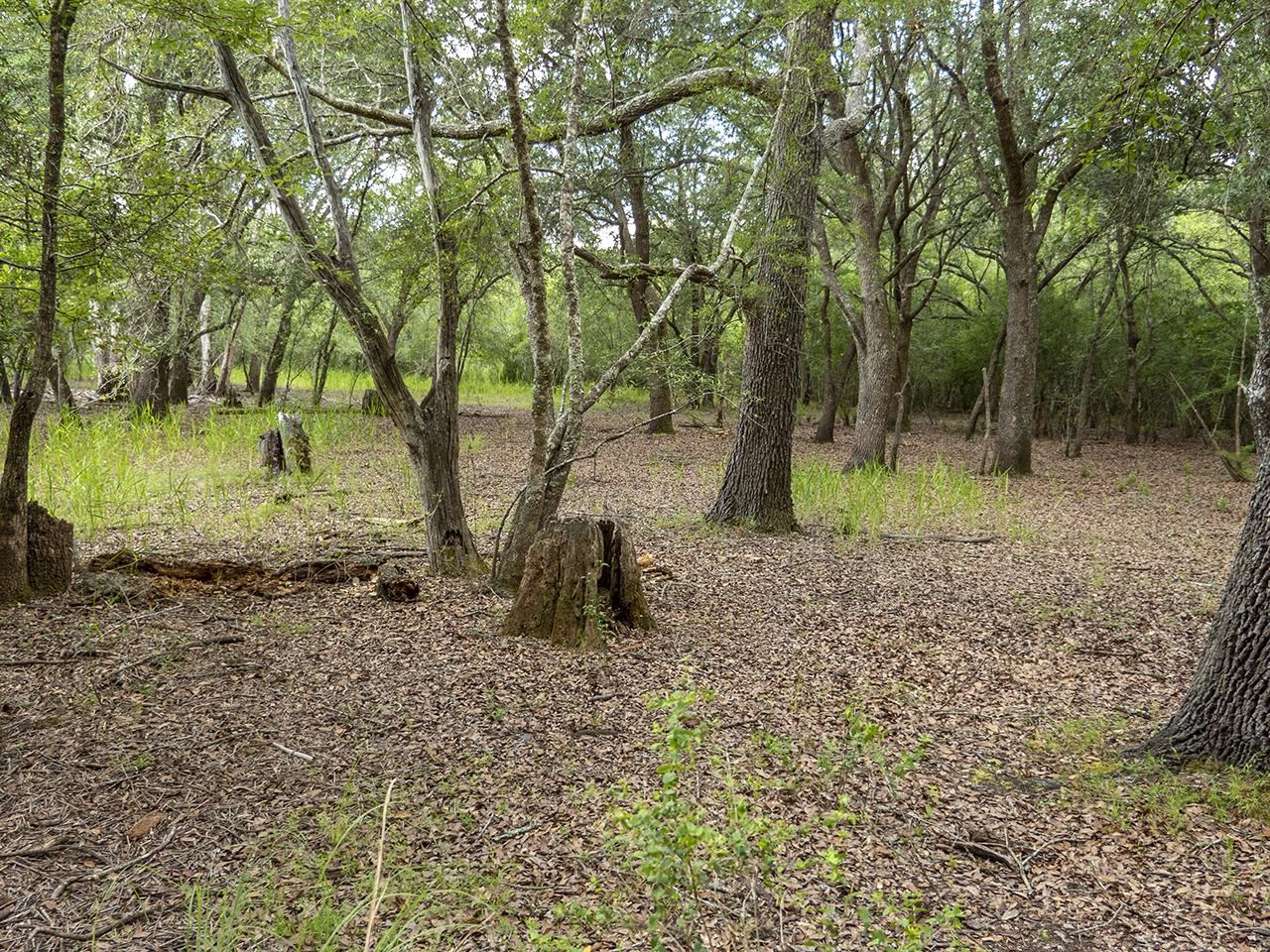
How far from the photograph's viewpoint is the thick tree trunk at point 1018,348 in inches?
431

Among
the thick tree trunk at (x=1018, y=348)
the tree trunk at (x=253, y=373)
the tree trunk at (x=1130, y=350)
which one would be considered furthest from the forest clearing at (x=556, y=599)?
the tree trunk at (x=253, y=373)

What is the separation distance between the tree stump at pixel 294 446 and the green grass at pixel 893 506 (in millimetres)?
5295

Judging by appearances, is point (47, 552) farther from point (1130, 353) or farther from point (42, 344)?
point (1130, 353)

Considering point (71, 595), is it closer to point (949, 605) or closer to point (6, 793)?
point (6, 793)

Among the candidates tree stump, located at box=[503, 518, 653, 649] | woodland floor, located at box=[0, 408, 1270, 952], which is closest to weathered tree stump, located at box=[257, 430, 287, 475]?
woodland floor, located at box=[0, 408, 1270, 952]

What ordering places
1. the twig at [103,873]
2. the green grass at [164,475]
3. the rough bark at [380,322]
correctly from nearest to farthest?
1. the twig at [103,873]
2. the rough bark at [380,322]
3. the green grass at [164,475]

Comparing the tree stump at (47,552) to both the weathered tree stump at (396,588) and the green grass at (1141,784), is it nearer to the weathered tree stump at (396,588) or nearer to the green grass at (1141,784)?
the weathered tree stump at (396,588)

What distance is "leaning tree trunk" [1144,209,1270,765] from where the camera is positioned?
2793 mm

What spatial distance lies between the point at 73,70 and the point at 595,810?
7656mm

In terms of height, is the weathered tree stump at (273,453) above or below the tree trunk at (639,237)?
below

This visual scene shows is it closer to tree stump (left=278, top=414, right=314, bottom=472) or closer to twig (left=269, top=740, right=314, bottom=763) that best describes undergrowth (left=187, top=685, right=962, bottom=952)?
twig (left=269, top=740, right=314, bottom=763)

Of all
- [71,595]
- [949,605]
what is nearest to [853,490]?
[949,605]

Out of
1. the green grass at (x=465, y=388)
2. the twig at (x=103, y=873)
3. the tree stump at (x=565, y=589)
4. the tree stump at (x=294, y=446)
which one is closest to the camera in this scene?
the twig at (x=103, y=873)

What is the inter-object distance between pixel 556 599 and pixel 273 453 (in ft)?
18.2
